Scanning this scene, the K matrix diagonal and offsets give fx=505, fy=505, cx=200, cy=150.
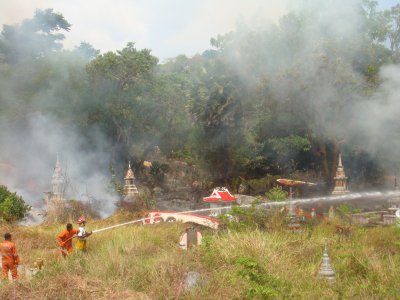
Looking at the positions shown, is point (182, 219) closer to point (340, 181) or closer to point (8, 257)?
point (8, 257)

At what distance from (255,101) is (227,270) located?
14.3m

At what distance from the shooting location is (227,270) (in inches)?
293

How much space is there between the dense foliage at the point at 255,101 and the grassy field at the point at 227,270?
874cm

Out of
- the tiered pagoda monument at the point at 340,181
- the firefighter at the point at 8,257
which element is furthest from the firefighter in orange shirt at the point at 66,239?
the tiered pagoda monument at the point at 340,181

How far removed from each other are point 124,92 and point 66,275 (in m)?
16.9

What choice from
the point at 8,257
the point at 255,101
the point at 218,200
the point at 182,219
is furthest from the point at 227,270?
the point at 255,101

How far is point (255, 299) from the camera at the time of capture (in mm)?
6547

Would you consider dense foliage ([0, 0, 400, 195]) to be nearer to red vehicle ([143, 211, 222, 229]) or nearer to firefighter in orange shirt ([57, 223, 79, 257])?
red vehicle ([143, 211, 222, 229])

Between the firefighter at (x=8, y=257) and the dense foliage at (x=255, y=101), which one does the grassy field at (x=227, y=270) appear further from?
the dense foliage at (x=255, y=101)

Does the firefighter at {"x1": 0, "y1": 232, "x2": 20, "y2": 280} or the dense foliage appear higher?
the dense foliage

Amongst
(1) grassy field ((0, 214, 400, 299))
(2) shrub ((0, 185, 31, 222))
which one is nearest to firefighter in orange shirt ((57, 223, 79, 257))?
(1) grassy field ((0, 214, 400, 299))

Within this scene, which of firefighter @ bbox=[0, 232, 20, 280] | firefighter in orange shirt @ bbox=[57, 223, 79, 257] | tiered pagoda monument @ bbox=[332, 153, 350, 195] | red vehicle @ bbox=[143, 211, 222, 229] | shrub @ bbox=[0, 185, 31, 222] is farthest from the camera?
tiered pagoda monument @ bbox=[332, 153, 350, 195]

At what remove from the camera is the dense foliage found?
1858 centimetres

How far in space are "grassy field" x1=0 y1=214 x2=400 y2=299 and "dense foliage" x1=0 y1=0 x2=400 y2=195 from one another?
344 inches
